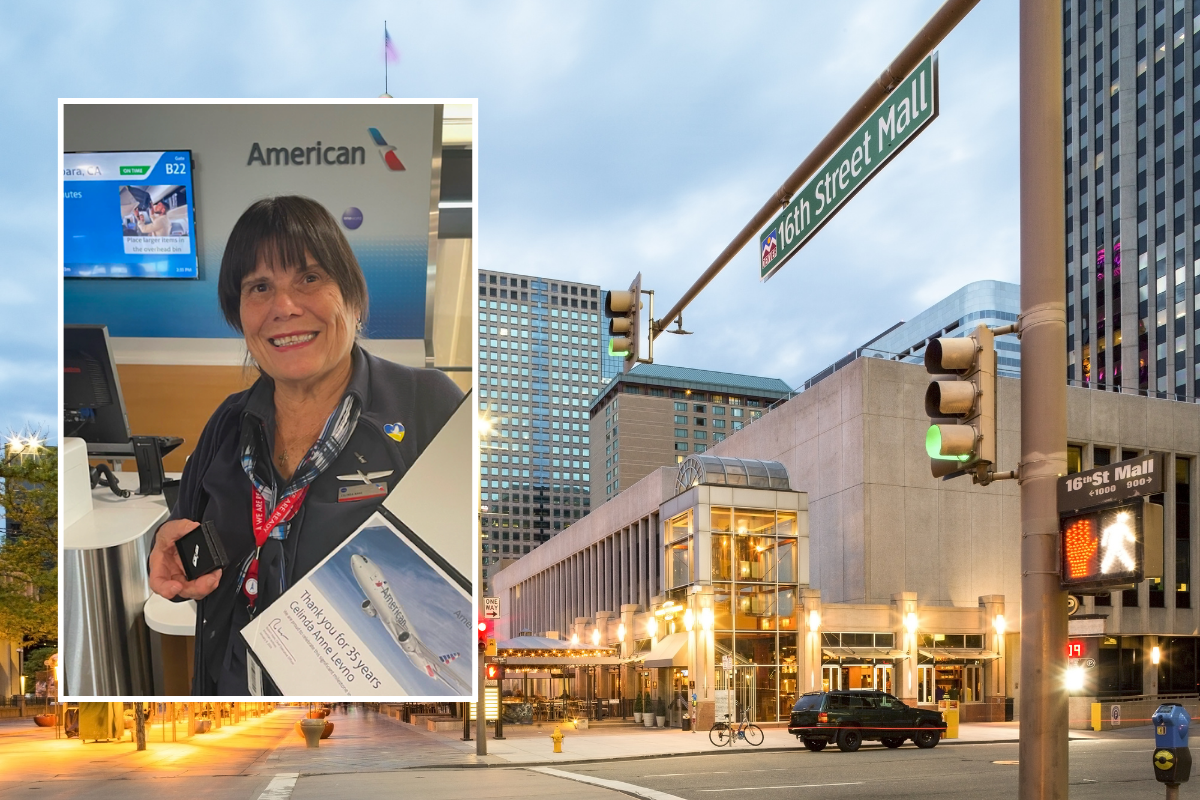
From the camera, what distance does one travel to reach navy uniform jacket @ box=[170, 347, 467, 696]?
6527 millimetres

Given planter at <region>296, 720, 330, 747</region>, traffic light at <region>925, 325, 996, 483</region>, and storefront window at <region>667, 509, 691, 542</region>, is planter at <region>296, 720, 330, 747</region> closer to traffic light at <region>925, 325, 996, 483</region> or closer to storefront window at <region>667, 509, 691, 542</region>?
storefront window at <region>667, 509, 691, 542</region>

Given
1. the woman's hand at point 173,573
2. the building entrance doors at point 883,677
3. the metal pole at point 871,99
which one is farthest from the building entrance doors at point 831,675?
the woman's hand at point 173,573

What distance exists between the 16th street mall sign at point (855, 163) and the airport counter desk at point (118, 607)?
4586mm

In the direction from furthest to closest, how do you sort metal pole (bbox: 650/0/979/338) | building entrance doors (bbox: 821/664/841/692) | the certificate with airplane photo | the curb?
building entrance doors (bbox: 821/664/841/692)
the curb
the certificate with airplane photo
metal pole (bbox: 650/0/979/338)

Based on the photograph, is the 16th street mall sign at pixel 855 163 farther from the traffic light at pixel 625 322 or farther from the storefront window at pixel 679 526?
the storefront window at pixel 679 526

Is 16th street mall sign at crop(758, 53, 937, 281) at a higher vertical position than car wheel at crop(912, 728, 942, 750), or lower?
higher

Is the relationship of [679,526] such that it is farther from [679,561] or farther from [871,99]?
[871,99]

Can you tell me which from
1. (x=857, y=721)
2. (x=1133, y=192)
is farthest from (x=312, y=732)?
(x=1133, y=192)

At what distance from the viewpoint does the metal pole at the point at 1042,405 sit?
5.48 metres

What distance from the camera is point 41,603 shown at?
4478cm

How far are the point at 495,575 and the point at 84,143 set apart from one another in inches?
4796

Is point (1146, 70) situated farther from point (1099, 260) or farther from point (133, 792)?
point (133, 792)

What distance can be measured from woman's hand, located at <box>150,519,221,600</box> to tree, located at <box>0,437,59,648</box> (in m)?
38.9

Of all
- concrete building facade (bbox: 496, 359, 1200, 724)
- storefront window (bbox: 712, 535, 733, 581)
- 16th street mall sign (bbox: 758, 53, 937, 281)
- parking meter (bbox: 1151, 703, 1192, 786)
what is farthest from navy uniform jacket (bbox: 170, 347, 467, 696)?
storefront window (bbox: 712, 535, 733, 581)
